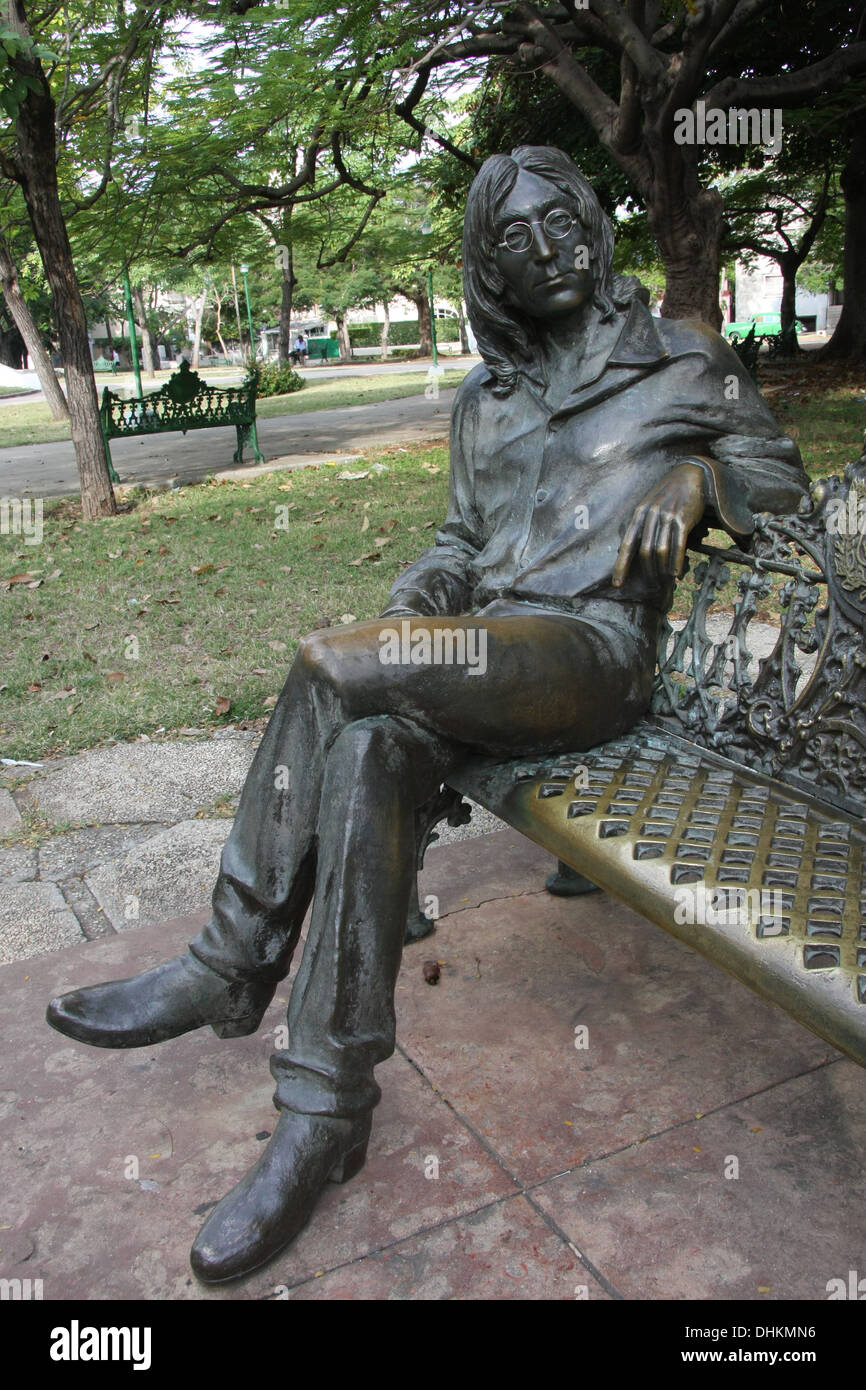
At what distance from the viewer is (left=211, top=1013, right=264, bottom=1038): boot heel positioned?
7.60 feet

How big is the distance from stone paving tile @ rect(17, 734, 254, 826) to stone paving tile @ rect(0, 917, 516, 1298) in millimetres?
1283

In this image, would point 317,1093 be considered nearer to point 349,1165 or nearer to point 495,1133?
point 349,1165

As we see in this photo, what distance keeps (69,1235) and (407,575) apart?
1605mm

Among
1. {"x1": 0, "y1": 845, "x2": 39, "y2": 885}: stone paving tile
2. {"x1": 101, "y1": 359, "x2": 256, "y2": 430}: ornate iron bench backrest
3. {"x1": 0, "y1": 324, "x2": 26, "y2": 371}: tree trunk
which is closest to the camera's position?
{"x1": 0, "y1": 845, "x2": 39, "y2": 885}: stone paving tile

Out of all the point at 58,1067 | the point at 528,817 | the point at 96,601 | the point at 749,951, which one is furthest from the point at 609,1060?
the point at 96,601

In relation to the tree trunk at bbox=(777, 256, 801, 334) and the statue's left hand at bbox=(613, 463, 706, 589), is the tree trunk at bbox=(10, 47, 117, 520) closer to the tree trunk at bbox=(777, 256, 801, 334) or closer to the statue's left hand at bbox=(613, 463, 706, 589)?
the statue's left hand at bbox=(613, 463, 706, 589)

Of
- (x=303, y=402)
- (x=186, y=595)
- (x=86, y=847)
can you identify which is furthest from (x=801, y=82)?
(x=303, y=402)

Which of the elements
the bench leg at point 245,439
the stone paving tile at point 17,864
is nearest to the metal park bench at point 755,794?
the stone paving tile at point 17,864

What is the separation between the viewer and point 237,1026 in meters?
2.33

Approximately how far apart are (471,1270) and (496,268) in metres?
2.08

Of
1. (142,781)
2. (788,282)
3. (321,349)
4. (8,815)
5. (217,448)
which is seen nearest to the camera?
(8,815)

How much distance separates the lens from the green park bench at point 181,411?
10.8 metres

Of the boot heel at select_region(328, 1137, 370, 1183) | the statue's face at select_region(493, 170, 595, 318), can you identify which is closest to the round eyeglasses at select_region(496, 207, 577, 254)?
the statue's face at select_region(493, 170, 595, 318)

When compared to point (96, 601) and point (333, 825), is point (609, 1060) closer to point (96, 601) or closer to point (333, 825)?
point (333, 825)
